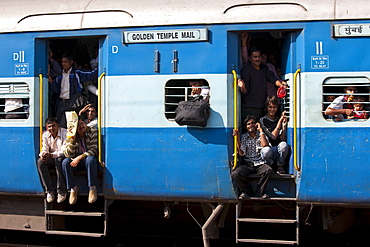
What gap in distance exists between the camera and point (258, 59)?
6105mm

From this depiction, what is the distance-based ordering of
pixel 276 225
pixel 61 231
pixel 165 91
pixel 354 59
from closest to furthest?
pixel 354 59, pixel 165 91, pixel 61 231, pixel 276 225

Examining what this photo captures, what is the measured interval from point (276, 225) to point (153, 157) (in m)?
2.28

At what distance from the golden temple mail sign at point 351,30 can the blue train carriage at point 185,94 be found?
0.01 m

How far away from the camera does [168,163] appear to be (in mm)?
A: 5980

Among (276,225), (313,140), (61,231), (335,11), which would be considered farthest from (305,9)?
(61,231)

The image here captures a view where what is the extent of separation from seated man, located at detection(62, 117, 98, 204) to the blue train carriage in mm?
149

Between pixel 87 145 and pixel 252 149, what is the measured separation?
2.07 metres

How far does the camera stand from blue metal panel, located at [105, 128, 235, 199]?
588 centimetres

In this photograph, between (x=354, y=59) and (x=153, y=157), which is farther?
(x=153, y=157)

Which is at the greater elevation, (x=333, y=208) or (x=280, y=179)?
(x=280, y=179)

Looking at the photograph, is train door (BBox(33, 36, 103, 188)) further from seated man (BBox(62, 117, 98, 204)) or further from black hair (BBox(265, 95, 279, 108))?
black hair (BBox(265, 95, 279, 108))

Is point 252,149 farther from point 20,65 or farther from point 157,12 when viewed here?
point 20,65

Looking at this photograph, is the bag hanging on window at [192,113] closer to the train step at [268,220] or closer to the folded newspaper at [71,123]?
the train step at [268,220]

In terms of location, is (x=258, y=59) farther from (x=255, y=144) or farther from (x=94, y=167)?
(x=94, y=167)
